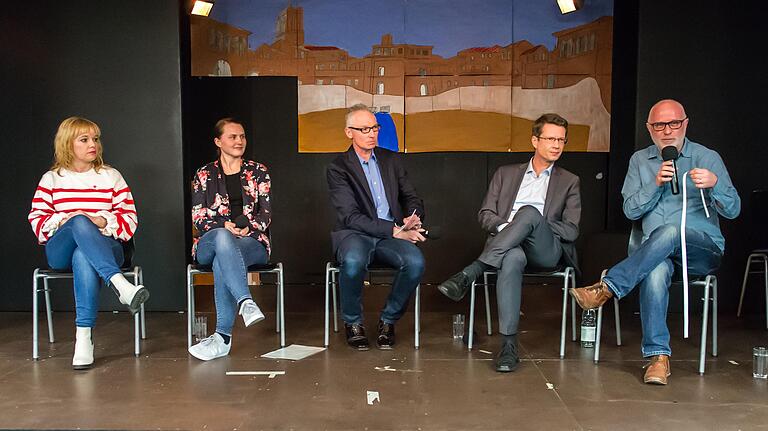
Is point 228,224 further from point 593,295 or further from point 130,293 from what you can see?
point 593,295

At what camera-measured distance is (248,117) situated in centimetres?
672

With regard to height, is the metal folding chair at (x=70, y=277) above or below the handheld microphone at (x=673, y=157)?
below

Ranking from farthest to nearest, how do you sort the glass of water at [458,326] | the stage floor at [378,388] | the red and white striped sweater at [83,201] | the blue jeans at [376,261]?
the glass of water at [458,326] < the blue jeans at [376,261] < the red and white striped sweater at [83,201] < the stage floor at [378,388]

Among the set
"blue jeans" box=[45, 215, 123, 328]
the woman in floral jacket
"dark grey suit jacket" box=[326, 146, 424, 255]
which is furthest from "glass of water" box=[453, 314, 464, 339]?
"blue jeans" box=[45, 215, 123, 328]

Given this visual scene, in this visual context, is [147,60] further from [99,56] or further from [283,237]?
[283,237]

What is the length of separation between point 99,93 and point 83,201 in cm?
136

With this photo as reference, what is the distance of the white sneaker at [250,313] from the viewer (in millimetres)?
3717

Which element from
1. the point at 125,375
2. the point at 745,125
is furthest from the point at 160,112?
the point at 745,125

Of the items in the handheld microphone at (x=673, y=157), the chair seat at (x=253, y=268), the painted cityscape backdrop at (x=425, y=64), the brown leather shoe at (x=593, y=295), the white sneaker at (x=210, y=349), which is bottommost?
the white sneaker at (x=210, y=349)

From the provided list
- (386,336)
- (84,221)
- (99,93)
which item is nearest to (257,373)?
(386,336)

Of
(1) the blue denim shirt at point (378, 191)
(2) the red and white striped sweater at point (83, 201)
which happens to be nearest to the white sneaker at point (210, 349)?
(2) the red and white striped sweater at point (83, 201)

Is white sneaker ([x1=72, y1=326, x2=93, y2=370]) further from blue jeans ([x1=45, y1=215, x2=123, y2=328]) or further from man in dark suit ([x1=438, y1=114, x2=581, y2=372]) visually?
man in dark suit ([x1=438, y1=114, x2=581, y2=372])

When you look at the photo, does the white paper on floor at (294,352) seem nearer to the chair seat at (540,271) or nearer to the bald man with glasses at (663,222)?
the chair seat at (540,271)

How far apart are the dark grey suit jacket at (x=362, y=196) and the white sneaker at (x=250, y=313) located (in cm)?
67
